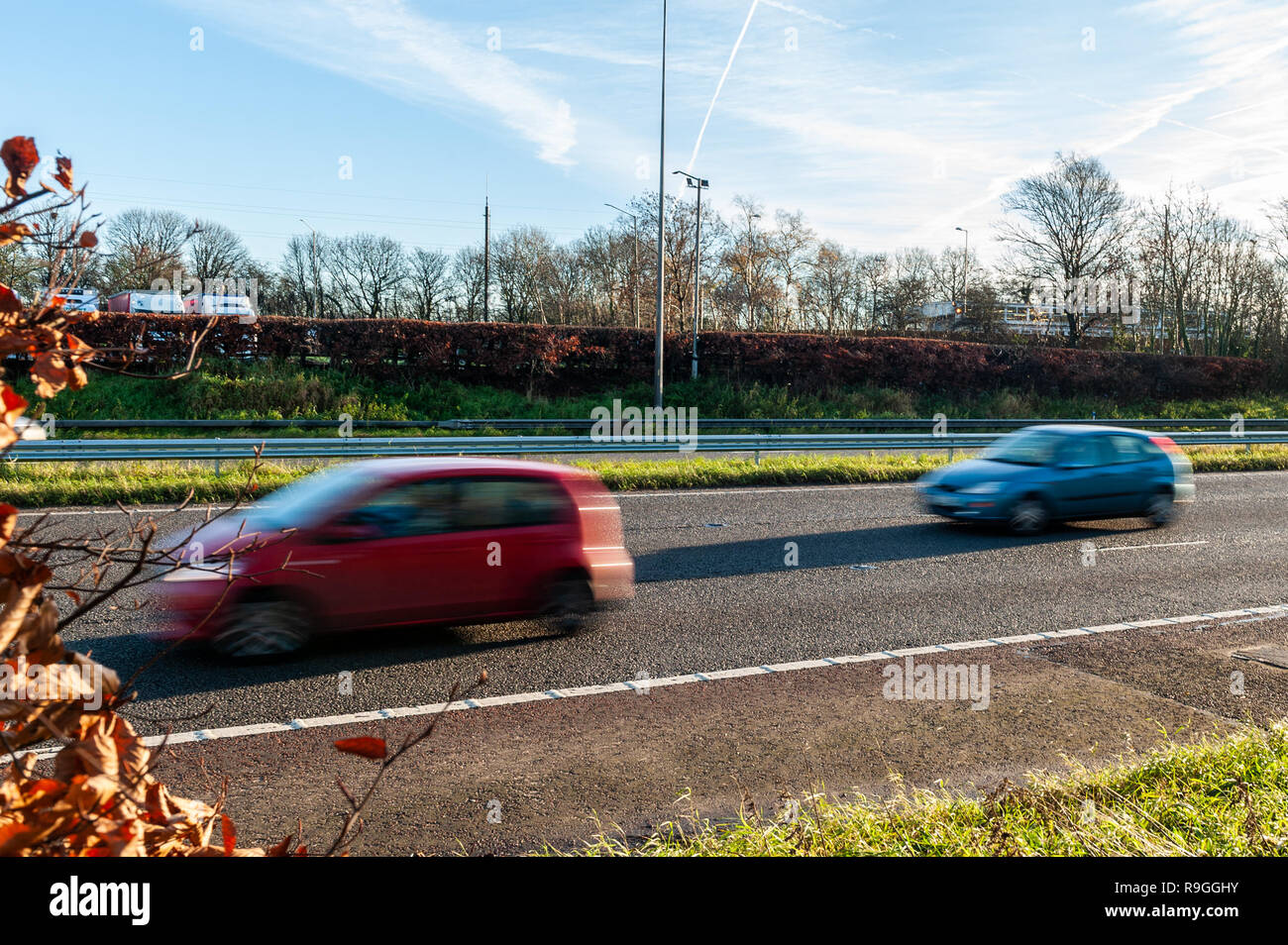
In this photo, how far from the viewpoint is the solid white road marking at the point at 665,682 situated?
5652mm

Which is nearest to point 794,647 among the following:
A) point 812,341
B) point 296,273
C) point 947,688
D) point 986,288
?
point 947,688

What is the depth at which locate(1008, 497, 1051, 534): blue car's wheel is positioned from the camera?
44.0 ft

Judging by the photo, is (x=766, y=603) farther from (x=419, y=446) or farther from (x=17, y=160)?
(x=419, y=446)

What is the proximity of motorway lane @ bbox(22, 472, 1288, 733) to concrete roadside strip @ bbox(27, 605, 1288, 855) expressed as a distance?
1.36 feet

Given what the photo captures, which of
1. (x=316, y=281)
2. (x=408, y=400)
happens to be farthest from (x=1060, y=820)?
(x=316, y=281)

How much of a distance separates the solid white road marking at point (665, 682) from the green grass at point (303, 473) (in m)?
5.75

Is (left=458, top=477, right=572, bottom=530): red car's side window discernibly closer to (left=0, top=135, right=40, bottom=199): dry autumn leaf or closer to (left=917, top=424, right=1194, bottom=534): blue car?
(left=0, top=135, right=40, bottom=199): dry autumn leaf

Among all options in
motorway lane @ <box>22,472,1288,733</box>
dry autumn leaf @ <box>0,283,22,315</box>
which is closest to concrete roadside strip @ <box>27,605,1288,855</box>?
motorway lane @ <box>22,472,1288,733</box>

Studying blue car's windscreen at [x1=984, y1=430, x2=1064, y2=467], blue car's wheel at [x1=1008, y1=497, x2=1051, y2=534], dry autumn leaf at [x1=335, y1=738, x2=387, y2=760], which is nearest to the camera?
dry autumn leaf at [x1=335, y1=738, x2=387, y2=760]

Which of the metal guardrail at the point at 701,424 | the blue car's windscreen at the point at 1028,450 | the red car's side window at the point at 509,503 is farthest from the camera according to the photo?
the metal guardrail at the point at 701,424

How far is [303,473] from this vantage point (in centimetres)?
1559

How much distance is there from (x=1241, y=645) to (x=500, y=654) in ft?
20.1

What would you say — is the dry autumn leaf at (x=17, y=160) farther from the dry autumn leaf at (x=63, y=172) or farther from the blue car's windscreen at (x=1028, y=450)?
the blue car's windscreen at (x=1028, y=450)

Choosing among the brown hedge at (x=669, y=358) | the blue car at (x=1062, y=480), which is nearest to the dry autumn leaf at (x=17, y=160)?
the blue car at (x=1062, y=480)
